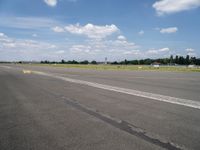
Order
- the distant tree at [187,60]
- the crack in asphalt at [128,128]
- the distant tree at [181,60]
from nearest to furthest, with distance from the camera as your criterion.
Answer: the crack in asphalt at [128,128], the distant tree at [187,60], the distant tree at [181,60]

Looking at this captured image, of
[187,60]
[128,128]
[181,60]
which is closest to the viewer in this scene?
[128,128]

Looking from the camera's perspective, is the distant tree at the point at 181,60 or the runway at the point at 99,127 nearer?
the runway at the point at 99,127

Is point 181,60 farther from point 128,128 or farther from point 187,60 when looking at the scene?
point 128,128

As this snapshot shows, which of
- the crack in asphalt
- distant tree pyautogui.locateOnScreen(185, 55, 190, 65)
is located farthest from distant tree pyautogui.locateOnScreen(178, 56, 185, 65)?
the crack in asphalt

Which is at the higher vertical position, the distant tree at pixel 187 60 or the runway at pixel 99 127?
the distant tree at pixel 187 60

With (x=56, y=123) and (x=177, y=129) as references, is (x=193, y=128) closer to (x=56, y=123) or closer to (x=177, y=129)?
(x=177, y=129)

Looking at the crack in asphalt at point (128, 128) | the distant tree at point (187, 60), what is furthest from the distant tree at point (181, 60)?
the crack in asphalt at point (128, 128)

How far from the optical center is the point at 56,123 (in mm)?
5637

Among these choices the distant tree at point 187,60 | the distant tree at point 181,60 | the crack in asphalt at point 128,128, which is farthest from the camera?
the distant tree at point 181,60

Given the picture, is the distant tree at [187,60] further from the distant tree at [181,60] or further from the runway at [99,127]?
the runway at [99,127]

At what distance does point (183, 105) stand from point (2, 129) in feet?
21.5

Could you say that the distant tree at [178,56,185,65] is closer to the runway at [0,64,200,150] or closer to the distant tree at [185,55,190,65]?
the distant tree at [185,55,190,65]

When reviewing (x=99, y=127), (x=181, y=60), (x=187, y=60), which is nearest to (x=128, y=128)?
(x=99, y=127)

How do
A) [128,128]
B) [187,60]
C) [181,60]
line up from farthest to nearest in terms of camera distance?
[181,60] < [187,60] < [128,128]
